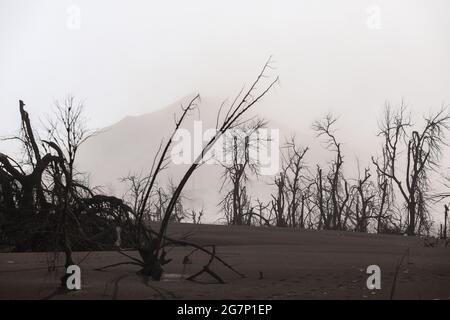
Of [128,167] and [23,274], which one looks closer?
[23,274]

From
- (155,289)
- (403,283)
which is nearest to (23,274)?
(155,289)

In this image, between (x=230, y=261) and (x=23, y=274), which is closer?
(x=23, y=274)

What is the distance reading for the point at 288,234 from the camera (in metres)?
16.4

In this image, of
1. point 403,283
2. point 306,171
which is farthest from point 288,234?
point 306,171

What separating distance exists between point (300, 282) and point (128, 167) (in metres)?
38.2
